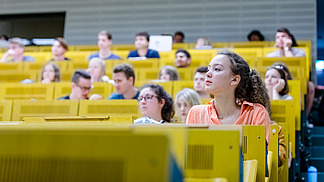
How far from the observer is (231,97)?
2.27 m

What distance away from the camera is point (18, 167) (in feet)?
2.73

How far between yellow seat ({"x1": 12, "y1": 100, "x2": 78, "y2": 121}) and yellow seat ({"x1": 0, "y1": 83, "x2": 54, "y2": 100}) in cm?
64

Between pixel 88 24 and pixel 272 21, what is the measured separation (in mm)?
3593

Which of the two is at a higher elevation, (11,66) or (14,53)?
(14,53)

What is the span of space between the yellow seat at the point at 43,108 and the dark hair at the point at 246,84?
1866 millimetres

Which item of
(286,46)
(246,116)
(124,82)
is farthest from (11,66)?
(246,116)

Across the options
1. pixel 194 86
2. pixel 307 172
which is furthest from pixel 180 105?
pixel 307 172

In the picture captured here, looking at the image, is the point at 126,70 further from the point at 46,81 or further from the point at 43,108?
the point at 46,81

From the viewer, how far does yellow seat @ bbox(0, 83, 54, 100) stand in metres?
4.61

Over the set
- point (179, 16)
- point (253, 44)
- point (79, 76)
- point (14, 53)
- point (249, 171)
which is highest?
point (179, 16)

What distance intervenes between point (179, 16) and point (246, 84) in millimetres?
6517

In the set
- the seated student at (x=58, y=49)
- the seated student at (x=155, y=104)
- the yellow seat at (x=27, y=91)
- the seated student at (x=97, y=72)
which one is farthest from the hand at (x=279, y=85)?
the seated student at (x=58, y=49)

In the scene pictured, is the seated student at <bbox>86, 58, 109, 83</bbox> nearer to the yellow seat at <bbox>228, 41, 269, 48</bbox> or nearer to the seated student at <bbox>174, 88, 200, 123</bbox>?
the seated student at <bbox>174, 88, 200, 123</bbox>

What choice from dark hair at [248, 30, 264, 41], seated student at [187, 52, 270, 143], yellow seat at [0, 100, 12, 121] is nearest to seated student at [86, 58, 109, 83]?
yellow seat at [0, 100, 12, 121]
